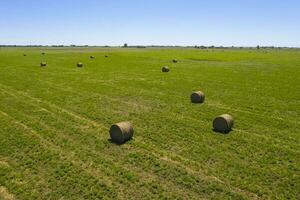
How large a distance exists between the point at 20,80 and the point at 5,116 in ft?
50.2

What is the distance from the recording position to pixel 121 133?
566 inches

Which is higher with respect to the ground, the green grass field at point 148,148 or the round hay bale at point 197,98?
the round hay bale at point 197,98

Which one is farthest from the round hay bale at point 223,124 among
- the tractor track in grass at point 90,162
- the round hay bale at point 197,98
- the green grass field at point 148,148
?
the round hay bale at point 197,98

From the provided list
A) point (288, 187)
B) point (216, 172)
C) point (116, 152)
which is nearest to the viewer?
point (288, 187)

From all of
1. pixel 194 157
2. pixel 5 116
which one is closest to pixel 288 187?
pixel 194 157

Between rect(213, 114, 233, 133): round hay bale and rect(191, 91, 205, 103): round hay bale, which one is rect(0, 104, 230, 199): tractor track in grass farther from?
rect(191, 91, 205, 103): round hay bale

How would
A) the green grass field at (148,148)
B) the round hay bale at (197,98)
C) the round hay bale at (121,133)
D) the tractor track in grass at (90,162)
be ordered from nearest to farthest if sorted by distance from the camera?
the green grass field at (148,148)
the tractor track in grass at (90,162)
the round hay bale at (121,133)
the round hay bale at (197,98)

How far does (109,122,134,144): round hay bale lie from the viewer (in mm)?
14422

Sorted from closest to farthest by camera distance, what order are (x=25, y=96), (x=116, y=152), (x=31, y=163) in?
(x=31, y=163), (x=116, y=152), (x=25, y=96)

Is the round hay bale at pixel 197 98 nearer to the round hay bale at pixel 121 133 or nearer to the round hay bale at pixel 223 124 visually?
the round hay bale at pixel 223 124

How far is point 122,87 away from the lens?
29.2m

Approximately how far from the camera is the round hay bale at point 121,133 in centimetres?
1442

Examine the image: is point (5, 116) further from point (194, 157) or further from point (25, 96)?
point (194, 157)

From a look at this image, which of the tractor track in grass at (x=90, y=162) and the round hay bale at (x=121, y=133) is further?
the round hay bale at (x=121, y=133)
